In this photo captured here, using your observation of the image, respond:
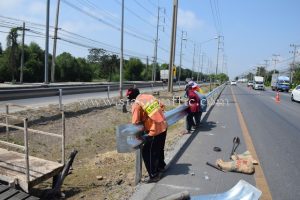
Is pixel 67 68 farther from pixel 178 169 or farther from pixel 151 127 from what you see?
pixel 151 127

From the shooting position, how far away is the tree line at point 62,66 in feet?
193

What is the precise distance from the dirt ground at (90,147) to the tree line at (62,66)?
1601 inches

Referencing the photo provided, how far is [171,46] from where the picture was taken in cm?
3069

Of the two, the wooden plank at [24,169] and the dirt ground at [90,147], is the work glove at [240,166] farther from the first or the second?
the wooden plank at [24,169]

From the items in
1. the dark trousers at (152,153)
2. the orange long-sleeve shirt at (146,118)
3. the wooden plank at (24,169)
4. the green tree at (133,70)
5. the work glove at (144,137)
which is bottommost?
the wooden plank at (24,169)

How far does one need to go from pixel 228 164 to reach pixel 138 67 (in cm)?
9785

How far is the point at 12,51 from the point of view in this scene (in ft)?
192

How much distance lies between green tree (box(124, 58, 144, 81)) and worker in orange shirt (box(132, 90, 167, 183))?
94934 mm

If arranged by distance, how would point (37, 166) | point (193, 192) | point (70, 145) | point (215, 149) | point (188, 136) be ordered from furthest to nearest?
point (70, 145)
point (188, 136)
point (215, 149)
point (37, 166)
point (193, 192)

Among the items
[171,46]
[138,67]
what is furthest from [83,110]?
[138,67]

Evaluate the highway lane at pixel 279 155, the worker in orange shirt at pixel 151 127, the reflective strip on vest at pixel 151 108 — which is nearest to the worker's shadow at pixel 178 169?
the worker in orange shirt at pixel 151 127

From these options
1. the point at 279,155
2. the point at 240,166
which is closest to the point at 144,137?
the point at 240,166

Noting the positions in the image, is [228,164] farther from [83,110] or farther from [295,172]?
[83,110]

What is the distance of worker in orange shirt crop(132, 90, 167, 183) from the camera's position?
231 inches
